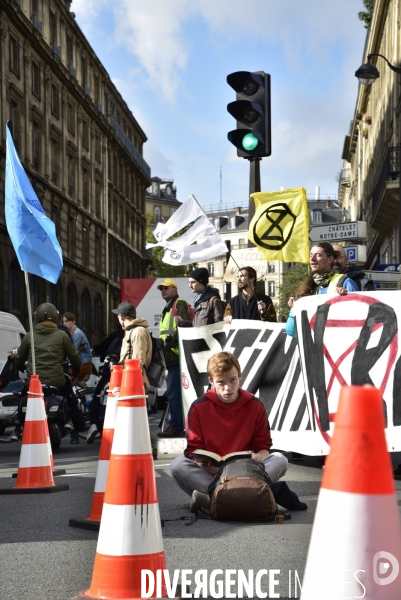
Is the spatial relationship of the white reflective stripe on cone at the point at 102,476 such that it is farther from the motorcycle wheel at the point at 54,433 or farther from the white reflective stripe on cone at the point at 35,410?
the motorcycle wheel at the point at 54,433

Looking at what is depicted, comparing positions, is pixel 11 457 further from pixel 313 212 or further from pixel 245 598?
pixel 313 212

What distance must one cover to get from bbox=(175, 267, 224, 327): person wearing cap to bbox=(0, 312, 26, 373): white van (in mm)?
5661

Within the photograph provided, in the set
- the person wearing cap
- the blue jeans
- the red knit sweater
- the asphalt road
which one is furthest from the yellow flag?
the red knit sweater

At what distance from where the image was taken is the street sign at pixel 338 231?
1644 cm

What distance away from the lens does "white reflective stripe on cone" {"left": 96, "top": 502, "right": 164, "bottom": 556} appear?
12.5 feet

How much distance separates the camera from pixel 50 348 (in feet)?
38.0

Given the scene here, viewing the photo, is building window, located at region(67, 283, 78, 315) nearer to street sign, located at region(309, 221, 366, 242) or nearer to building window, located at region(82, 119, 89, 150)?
building window, located at region(82, 119, 89, 150)

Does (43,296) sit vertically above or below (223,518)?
above

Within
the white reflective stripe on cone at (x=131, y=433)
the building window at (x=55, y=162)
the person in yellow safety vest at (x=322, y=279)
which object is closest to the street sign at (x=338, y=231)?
the person in yellow safety vest at (x=322, y=279)

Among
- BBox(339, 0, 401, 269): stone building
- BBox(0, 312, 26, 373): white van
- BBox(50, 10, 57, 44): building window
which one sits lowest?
BBox(0, 312, 26, 373): white van

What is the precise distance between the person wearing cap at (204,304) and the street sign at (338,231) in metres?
5.47

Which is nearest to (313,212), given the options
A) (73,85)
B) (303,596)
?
(73,85)

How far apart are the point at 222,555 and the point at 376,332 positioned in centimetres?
354

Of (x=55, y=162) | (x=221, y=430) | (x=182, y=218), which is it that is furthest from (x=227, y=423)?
(x=55, y=162)
